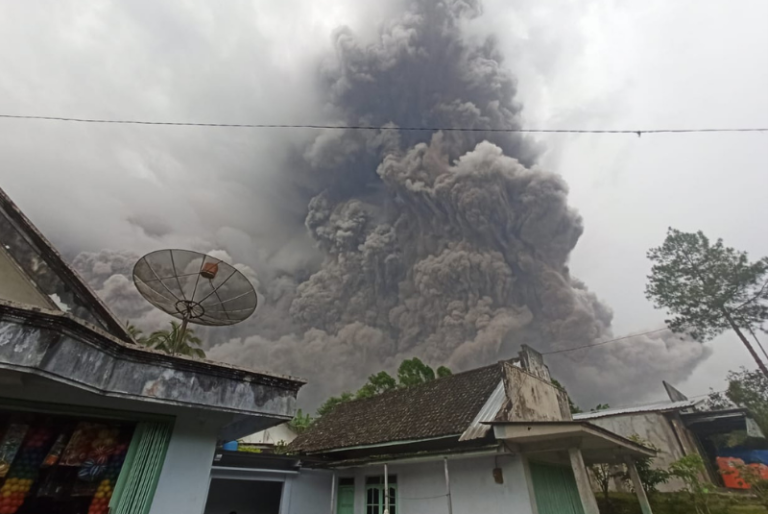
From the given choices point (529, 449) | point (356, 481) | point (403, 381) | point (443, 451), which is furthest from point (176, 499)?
point (403, 381)

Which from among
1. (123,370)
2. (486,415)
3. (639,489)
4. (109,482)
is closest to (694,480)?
(639,489)

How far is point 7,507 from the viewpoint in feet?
14.3

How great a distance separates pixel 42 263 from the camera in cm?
508

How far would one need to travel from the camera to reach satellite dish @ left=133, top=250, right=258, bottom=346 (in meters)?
6.57

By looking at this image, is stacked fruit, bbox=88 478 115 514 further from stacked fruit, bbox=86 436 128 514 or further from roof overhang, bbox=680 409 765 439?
roof overhang, bbox=680 409 765 439

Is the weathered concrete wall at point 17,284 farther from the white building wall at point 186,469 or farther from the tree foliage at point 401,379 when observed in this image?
the tree foliage at point 401,379

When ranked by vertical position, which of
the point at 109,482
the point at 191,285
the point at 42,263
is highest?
the point at 191,285

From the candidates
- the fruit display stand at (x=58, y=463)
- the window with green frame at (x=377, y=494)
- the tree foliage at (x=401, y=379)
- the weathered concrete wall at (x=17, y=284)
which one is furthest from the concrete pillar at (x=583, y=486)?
the tree foliage at (x=401, y=379)

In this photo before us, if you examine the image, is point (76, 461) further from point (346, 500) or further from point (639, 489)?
point (639, 489)

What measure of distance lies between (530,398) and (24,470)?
1200cm

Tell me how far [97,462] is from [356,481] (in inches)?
383

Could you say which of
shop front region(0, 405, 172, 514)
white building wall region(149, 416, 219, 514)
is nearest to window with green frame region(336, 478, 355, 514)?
white building wall region(149, 416, 219, 514)

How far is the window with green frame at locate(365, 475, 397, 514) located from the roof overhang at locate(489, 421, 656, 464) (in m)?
4.63

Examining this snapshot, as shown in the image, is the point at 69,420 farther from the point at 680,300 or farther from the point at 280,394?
the point at 680,300
